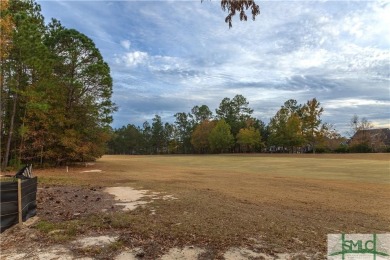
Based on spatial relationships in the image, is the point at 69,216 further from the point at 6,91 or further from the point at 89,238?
the point at 6,91

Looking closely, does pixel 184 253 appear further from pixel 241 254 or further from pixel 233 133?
pixel 233 133

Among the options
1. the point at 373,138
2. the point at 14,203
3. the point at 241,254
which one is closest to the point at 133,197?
the point at 14,203

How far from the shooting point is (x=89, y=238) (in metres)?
5.72

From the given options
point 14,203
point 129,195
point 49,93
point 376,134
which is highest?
point 49,93

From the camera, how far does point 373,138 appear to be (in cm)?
7325

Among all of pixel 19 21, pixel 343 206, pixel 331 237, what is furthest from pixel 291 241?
pixel 19 21

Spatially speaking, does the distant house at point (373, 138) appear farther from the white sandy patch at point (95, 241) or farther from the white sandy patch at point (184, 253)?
the white sandy patch at point (95, 241)

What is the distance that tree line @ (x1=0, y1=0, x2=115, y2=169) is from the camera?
19500 millimetres

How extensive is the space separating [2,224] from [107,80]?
2114 centimetres

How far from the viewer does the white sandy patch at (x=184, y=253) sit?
4889mm

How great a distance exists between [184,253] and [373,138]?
81.1 metres

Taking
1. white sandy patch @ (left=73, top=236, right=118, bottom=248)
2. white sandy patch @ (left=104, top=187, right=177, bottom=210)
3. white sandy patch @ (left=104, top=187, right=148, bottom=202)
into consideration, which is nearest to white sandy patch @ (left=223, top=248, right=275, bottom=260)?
white sandy patch @ (left=73, top=236, right=118, bottom=248)

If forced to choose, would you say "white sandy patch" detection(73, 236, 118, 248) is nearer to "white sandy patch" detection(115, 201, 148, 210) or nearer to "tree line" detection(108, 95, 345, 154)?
"white sandy patch" detection(115, 201, 148, 210)

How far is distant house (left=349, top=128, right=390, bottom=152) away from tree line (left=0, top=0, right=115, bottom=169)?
5917 cm
